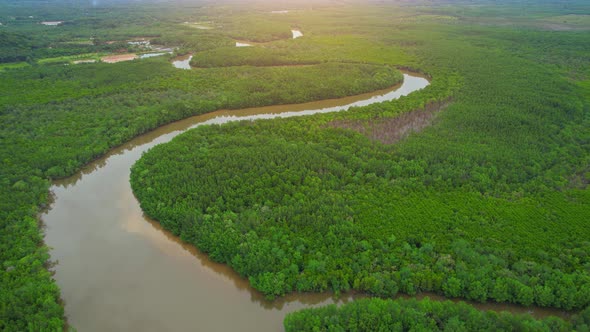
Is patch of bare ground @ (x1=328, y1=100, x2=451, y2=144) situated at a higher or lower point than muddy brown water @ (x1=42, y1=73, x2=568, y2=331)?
higher

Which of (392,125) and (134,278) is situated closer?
(134,278)

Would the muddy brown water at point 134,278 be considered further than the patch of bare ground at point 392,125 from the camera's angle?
No

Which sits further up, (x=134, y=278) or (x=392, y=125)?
(x=392, y=125)

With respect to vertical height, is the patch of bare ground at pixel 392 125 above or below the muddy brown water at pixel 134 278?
above

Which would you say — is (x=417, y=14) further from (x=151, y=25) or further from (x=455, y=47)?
(x=151, y=25)

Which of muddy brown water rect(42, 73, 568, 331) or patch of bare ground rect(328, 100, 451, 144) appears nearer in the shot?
muddy brown water rect(42, 73, 568, 331)
